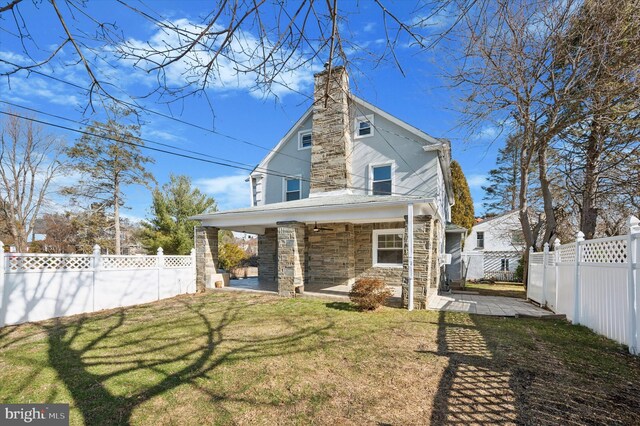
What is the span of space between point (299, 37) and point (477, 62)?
859 cm

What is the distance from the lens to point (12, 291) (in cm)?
693

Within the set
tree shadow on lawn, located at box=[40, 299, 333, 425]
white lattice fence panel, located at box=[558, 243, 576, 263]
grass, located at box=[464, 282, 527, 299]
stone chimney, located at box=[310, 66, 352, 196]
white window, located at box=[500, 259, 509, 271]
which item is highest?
stone chimney, located at box=[310, 66, 352, 196]

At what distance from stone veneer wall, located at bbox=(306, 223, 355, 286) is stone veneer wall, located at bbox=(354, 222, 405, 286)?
0.22m

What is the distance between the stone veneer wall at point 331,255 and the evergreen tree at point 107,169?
13.4 metres

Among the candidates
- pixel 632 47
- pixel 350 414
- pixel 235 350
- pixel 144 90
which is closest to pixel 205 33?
pixel 144 90

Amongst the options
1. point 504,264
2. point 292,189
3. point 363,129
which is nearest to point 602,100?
point 363,129

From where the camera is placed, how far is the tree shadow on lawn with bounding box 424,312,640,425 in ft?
9.67

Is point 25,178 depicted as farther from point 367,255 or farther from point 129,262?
point 367,255

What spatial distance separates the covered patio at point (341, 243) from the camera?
26.9ft

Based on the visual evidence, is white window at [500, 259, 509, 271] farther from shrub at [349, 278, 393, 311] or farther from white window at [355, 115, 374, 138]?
shrub at [349, 278, 393, 311]

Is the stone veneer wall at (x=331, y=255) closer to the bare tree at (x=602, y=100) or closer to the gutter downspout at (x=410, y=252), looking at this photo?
the gutter downspout at (x=410, y=252)

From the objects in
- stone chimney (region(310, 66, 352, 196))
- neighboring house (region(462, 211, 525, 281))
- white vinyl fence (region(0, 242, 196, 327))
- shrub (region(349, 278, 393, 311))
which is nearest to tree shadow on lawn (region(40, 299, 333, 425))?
white vinyl fence (region(0, 242, 196, 327))

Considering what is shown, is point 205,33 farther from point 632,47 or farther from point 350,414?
point 632,47

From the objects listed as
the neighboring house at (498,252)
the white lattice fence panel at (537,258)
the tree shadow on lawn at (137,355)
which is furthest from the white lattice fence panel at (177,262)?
the neighboring house at (498,252)
